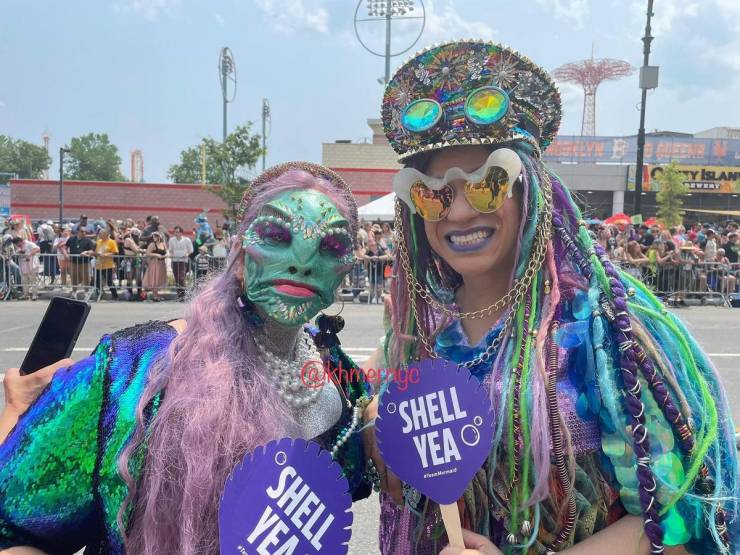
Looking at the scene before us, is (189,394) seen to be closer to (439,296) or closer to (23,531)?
(23,531)

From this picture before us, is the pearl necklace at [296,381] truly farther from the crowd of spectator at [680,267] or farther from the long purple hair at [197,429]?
the crowd of spectator at [680,267]

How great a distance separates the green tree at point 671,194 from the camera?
3152 centimetres

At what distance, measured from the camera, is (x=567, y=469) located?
126 cm

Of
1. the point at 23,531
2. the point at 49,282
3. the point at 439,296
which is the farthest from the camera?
the point at 49,282

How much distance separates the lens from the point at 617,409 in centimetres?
123

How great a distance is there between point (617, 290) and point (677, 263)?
11.6m

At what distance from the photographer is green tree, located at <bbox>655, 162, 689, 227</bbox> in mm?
31516

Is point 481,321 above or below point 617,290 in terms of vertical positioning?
below

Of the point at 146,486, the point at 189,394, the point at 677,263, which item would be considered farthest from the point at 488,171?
the point at 677,263

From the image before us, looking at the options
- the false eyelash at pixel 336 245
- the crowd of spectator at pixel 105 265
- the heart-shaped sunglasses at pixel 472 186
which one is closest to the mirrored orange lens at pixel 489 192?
the heart-shaped sunglasses at pixel 472 186

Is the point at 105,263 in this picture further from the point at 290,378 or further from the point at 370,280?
the point at 290,378

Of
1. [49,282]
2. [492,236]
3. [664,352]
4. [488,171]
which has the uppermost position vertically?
[488,171]

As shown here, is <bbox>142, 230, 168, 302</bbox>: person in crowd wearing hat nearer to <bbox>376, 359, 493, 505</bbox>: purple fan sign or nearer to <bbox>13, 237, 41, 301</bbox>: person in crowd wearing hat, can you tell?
<bbox>13, 237, 41, 301</bbox>: person in crowd wearing hat

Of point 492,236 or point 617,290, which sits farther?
point 492,236
